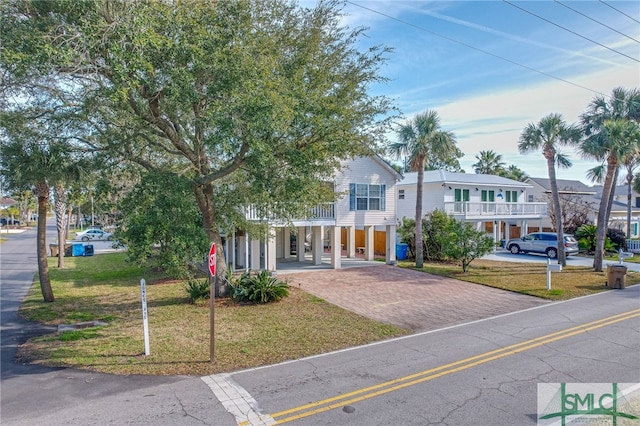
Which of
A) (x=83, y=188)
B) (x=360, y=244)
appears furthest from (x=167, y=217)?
(x=360, y=244)

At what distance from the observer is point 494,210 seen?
1278 inches

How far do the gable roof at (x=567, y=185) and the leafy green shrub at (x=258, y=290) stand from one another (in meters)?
34.4

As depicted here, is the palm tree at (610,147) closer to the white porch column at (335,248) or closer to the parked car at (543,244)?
the parked car at (543,244)

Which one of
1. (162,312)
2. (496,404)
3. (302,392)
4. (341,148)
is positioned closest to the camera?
(496,404)

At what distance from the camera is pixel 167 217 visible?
10945mm

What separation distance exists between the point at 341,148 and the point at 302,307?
5720mm

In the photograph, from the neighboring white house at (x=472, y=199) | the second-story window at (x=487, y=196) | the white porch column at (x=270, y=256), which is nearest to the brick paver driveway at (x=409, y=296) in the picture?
the white porch column at (x=270, y=256)

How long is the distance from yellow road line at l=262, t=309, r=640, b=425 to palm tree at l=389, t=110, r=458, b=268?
40.3 ft

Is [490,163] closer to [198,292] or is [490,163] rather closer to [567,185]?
[567,185]

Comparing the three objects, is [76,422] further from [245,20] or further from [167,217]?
[245,20]

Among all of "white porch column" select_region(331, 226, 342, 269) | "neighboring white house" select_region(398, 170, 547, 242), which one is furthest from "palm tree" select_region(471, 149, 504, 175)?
"white porch column" select_region(331, 226, 342, 269)

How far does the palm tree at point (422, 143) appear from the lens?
2198 centimetres

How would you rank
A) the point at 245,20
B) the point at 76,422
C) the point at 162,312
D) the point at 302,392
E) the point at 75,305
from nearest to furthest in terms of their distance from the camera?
the point at 76,422 < the point at 302,392 < the point at 245,20 < the point at 162,312 < the point at 75,305

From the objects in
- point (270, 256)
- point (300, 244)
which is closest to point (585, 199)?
point (300, 244)
